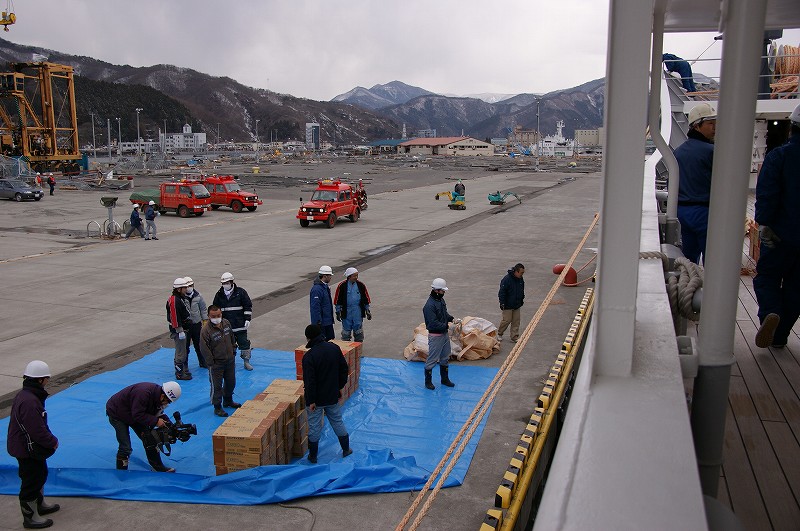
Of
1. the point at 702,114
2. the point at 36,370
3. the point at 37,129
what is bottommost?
the point at 36,370

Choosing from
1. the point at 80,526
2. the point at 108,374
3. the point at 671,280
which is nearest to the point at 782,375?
the point at 671,280

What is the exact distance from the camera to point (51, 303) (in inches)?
617

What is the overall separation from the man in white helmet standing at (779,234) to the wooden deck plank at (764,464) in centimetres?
73

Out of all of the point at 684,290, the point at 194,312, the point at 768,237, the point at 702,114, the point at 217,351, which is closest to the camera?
the point at 684,290

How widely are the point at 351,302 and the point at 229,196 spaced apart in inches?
1054

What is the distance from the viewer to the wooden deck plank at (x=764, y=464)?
352cm

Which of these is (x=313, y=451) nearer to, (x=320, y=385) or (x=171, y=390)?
(x=320, y=385)

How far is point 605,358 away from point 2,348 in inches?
508

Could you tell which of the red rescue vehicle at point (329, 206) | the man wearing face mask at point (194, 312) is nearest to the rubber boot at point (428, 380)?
the man wearing face mask at point (194, 312)

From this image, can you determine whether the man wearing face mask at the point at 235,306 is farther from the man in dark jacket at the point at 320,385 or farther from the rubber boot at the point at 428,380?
the rubber boot at the point at 428,380

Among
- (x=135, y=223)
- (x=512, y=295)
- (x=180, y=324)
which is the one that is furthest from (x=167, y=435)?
(x=135, y=223)

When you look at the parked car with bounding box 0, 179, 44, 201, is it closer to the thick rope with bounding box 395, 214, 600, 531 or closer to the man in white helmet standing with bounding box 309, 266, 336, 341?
the man in white helmet standing with bounding box 309, 266, 336, 341

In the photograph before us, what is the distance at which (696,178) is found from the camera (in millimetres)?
5980

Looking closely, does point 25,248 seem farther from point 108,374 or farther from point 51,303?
point 108,374
